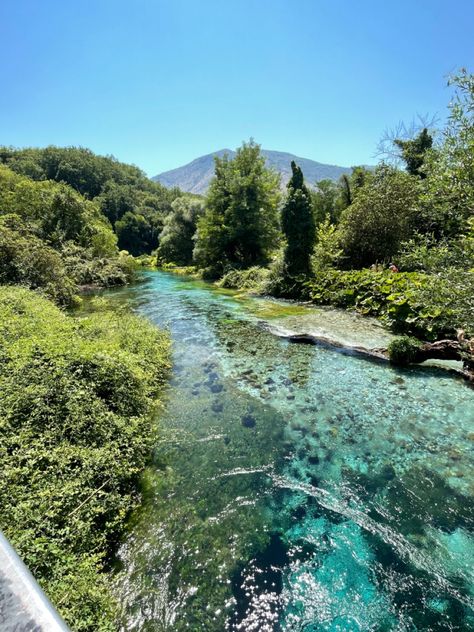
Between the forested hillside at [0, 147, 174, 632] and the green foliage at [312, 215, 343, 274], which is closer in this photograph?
the forested hillside at [0, 147, 174, 632]

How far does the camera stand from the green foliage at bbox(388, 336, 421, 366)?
1106 cm

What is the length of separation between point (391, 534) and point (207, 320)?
13397 mm

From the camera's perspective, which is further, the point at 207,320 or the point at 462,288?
the point at 207,320

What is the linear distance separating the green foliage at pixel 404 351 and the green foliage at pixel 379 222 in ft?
40.7

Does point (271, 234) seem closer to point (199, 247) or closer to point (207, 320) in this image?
point (199, 247)

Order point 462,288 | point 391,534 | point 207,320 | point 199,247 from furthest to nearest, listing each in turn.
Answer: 1. point 199,247
2. point 207,320
3. point 462,288
4. point 391,534

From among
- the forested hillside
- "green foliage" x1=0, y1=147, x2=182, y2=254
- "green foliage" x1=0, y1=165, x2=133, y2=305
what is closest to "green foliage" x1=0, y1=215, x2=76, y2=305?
"green foliage" x1=0, y1=165, x2=133, y2=305

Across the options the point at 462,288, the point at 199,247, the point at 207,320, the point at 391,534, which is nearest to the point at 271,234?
the point at 199,247

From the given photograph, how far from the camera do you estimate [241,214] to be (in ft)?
109

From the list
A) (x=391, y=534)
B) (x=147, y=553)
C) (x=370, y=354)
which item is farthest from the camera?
(x=370, y=354)

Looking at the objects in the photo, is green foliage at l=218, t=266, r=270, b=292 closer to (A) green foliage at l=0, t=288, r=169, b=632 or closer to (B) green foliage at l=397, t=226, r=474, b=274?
(B) green foliage at l=397, t=226, r=474, b=274

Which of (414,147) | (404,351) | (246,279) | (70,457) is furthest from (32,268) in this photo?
(414,147)

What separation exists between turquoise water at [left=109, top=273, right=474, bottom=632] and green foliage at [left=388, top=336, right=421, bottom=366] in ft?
2.05

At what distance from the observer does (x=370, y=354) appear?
39.1 feet
